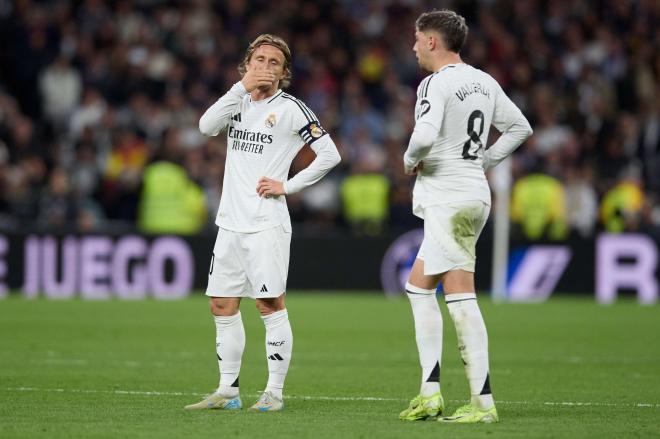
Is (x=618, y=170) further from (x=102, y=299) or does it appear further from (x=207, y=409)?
(x=207, y=409)

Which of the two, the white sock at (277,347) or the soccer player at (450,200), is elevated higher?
the soccer player at (450,200)

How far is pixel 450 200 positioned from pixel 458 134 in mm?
399

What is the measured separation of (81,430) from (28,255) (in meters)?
13.5

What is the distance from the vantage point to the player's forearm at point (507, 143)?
808 centimetres

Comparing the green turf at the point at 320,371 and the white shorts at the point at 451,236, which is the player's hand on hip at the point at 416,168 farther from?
the green turf at the point at 320,371

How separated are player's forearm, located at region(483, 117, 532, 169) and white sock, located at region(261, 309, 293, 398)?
1.65m

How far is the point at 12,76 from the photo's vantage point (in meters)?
24.2

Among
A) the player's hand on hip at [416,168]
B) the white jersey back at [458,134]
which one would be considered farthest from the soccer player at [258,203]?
the white jersey back at [458,134]

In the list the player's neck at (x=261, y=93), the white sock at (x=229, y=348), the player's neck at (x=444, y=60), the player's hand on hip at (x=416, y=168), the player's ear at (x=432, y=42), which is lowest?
the white sock at (x=229, y=348)

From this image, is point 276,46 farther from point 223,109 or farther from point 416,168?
point 416,168

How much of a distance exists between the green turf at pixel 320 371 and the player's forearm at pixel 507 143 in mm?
1573

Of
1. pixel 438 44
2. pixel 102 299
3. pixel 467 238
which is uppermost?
pixel 438 44

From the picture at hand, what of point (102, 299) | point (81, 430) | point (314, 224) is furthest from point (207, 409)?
point (314, 224)

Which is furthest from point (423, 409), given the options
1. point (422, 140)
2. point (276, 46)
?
point (276, 46)
